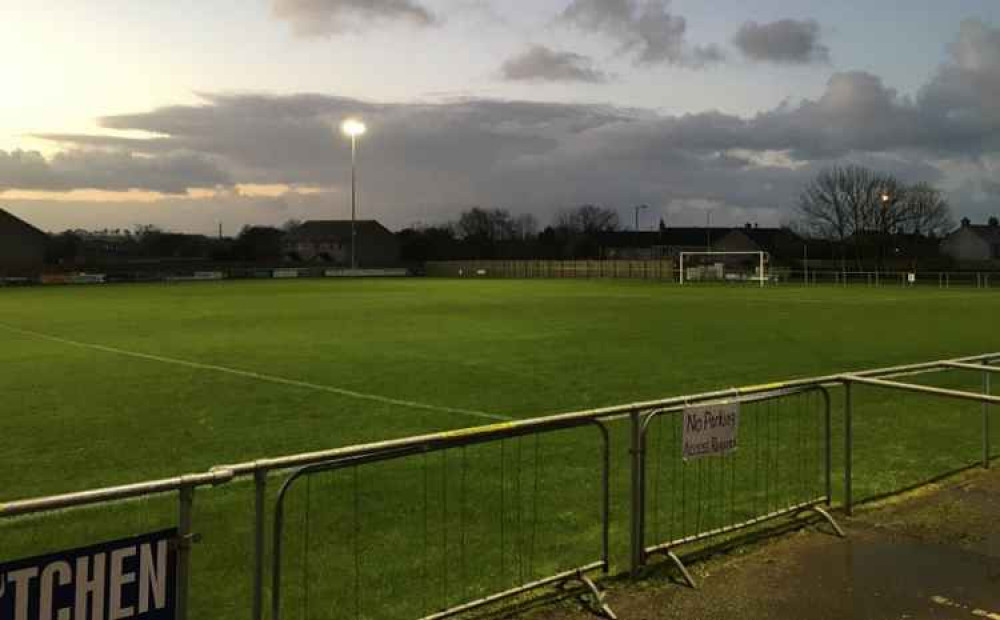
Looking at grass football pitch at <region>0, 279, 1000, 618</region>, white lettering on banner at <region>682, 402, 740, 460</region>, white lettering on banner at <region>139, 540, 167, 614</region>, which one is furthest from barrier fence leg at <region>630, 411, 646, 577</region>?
white lettering on banner at <region>139, 540, 167, 614</region>

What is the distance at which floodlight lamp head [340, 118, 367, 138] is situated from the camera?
74.1 metres

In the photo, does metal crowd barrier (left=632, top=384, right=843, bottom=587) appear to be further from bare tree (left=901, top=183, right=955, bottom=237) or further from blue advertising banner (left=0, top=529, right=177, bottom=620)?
bare tree (left=901, top=183, right=955, bottom=237)

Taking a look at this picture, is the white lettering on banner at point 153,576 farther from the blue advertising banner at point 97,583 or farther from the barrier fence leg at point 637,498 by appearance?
the barrier fence leg at point 637,498

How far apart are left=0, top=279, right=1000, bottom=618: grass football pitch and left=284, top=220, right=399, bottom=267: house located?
10807 cm

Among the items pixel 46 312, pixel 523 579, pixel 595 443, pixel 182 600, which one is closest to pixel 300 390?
pixel 595 443

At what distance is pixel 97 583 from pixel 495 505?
3.93 metres

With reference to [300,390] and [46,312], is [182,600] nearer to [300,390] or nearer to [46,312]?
[300,390]

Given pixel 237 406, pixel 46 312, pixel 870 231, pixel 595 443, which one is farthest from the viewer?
pixel 870 231

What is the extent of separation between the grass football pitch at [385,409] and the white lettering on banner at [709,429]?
997mm

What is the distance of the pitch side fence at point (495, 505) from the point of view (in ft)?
14.1

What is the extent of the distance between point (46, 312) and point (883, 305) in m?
35.4

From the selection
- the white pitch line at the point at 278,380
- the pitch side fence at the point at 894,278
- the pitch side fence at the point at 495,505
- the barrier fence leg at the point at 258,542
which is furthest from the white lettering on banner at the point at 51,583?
the pitch side fence at the point at 894,278

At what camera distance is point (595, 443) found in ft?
30.0

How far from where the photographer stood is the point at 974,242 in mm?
116125
